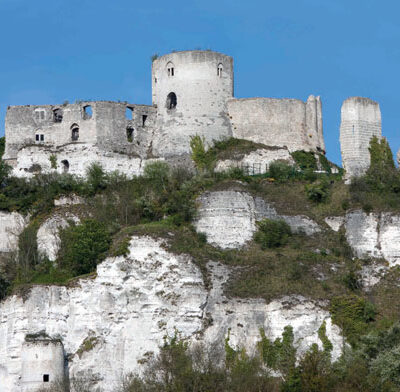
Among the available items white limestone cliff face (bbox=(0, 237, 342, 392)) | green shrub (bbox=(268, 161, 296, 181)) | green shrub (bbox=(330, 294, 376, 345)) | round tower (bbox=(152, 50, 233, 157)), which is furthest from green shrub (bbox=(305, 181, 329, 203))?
green shrub (bbox=(330, 294, 376, 345))

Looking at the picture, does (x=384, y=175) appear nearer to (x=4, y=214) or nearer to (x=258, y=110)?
(x=258, y=110)

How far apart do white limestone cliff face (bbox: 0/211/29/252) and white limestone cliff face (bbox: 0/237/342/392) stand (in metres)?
6.98

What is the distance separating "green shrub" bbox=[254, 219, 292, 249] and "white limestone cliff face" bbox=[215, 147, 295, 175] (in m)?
5.60

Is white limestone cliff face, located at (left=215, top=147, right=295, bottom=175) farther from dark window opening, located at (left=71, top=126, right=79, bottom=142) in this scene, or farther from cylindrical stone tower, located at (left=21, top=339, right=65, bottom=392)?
cylindrical stone tower, located at (left=21, top=339, right=65, bottom=392)

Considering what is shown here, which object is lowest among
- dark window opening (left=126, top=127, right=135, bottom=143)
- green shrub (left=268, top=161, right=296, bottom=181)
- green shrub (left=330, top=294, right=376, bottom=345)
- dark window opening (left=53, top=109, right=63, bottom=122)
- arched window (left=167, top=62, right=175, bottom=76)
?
green shrub (left=330, top=294, right=376, bottom=345)

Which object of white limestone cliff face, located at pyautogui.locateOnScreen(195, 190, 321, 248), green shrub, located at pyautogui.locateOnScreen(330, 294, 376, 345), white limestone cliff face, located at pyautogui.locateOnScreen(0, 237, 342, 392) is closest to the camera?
green shrub, located at pyautogui.locateOnScreen(330, 294, 376, 345)

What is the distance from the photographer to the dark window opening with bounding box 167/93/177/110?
83.6 m

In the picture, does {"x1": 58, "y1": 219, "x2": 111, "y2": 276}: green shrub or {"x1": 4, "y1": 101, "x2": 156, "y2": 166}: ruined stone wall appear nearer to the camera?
{"x1": 58, "y1": 219, "x2": 111, "y2": 276}: green shrub

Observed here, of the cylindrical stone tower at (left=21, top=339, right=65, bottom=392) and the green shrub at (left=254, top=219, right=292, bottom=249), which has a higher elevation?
the green shrub at (left=254, top=219, right=292, bottom=249)

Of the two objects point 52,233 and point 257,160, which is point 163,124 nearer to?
point 257,160

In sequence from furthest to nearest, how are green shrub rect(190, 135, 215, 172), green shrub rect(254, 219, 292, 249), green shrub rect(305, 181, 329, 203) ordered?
green shrub rect(190, 135, 215, 172) < green shrub rect(305, 181, 329, 203) < green shrub rect(254, 219, 292, 249)

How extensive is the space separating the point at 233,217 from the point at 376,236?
7.12 meters

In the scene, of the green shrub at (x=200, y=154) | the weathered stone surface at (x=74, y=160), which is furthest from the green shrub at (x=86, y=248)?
the green shrub at (x=200, y=154)

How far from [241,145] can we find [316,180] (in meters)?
4.98
